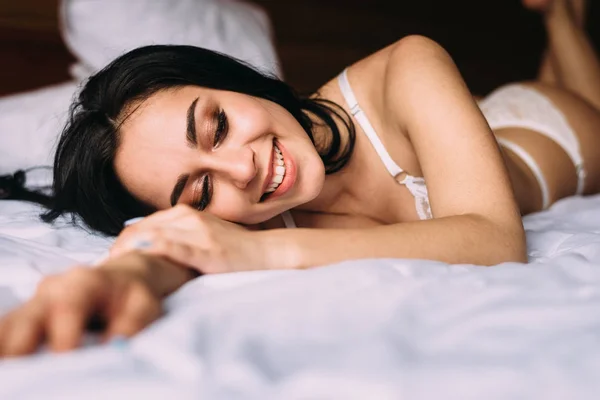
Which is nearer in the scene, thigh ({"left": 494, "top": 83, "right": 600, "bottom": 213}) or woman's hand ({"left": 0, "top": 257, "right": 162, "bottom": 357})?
woman's hand ({"left": 0, "top": 257, "right": 162, "bottom": 357})

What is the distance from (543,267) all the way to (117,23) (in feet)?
4.52

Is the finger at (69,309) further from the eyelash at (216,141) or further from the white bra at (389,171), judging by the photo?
the white bra at (389,171)

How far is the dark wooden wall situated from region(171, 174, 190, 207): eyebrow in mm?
1214

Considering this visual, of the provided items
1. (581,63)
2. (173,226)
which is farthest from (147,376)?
(581,63)

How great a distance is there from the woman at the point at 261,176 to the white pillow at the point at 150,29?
1.73ft

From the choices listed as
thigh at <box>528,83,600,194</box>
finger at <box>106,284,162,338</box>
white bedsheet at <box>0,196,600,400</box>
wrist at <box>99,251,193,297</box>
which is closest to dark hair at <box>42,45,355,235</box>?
white bedsheet at <box>0,196,600,400</box>

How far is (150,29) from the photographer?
167 centimetres

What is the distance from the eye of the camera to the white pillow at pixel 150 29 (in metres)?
1.68

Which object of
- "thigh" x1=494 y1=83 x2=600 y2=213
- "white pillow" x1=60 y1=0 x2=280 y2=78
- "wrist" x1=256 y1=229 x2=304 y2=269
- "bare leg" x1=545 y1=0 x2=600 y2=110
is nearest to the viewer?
"wrist" x1=256 y1=229 x2=304 y2=269

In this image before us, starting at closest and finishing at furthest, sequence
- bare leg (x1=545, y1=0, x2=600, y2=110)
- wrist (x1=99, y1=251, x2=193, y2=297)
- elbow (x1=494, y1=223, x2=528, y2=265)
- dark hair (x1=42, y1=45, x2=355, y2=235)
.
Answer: wrist (x1=99, y1=251, x2=193, y2=297) → elbow (x1=494, y1=223, x2=528, y2=265) → dark hair (x1=42, y1=45, x2=355, y2=235) → bare leg (x1=545, y1=0, x2=600, y2=110)

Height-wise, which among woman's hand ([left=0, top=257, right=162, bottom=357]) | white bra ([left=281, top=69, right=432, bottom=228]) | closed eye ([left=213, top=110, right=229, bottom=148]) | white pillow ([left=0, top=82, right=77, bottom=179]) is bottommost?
white pillow ([left=0, top=82, right=77, bottom=179])

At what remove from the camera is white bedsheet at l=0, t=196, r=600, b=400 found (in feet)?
1.61

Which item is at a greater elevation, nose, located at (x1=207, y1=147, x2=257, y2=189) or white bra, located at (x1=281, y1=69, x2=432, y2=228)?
nose, located at (x1=207, y1=147, x2=257, y2=189)

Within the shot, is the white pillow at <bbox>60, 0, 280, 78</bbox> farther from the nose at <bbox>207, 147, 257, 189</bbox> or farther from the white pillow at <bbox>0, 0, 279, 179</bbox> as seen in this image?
the nose at <bbox>207, 147, 257, 189</bbox>
